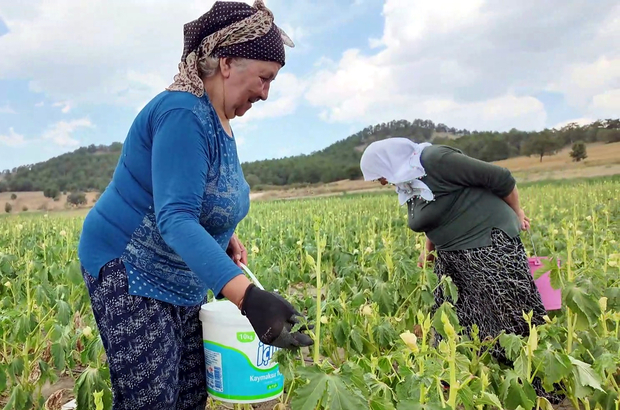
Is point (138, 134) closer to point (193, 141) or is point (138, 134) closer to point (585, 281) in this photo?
point (193, 141)

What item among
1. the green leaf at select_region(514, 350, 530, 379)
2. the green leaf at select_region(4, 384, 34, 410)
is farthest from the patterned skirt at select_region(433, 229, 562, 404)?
the green leaf at select_region(4, 384, 34, 410)

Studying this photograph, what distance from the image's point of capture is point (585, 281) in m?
2.54

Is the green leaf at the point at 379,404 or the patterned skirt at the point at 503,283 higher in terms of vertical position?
the green leaf at the point at 379,404

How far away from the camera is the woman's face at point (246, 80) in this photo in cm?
168

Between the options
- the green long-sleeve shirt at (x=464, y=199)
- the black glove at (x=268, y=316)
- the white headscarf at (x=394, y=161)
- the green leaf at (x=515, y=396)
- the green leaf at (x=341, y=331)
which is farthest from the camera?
the white headscarf at (x=394, y=161)

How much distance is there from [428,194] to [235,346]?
1.59m

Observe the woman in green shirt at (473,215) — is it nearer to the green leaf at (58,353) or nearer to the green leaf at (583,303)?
the green leaf at (583,303)

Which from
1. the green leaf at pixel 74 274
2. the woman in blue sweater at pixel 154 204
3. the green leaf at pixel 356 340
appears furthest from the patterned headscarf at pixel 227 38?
the green leaf at pixel 74 274

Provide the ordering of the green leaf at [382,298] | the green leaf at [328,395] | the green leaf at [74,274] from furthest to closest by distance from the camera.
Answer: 1. the green leaf at [74,274]
2. the green leaf at [382,298]
3. the green leaf at [328,395]

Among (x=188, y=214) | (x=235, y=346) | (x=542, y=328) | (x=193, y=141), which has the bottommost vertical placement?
(x=542, y=328)

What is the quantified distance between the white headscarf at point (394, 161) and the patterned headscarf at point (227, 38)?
1491 mm

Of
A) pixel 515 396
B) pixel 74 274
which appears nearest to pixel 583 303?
pixel 515 396

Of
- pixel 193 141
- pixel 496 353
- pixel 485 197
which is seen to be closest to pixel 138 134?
pixel 193 141

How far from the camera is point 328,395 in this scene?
4.39 feet
